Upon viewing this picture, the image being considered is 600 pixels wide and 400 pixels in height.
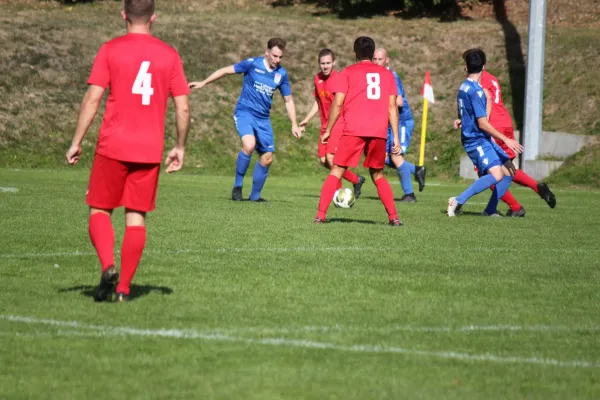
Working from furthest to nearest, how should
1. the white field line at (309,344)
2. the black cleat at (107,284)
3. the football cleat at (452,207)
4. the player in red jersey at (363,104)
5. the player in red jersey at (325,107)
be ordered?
the player in red jersey at (325,107)
the football cleat at (452,207)
the player in red jersey at (363,104)
the black cleat at (107,284)
the white field line at (309,344)

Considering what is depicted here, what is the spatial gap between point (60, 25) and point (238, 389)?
1237 inches

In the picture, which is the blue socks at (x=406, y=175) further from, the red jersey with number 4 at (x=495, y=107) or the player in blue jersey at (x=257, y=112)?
the red jersey with number 4 at (x=495, y=107)

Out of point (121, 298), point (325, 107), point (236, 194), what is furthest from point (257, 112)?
point (121, 298)

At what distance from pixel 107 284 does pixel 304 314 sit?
124cm

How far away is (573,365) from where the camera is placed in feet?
19.3

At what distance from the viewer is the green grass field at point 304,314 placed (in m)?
5.40

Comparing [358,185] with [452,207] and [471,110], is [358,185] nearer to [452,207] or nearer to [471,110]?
[452,207]

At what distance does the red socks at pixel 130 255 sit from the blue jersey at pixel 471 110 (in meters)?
7.96

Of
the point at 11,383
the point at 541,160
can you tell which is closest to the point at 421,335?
the point at 11,383

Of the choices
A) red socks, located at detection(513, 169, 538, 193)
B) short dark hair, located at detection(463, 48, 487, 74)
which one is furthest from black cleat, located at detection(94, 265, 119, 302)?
red socks, located at detection(513, 169, 538, 193)

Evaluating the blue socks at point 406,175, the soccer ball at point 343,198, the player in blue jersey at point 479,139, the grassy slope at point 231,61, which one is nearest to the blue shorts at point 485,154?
the player in blue jersey at point 479,139

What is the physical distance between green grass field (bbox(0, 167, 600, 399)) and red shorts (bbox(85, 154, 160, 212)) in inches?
23.8

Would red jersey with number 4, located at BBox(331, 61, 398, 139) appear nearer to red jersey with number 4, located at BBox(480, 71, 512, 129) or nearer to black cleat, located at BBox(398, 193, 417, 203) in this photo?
red jersey with number 4, located at BBox(480, 71, 512, 129)

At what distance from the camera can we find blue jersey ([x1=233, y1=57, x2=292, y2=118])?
18.3 m
